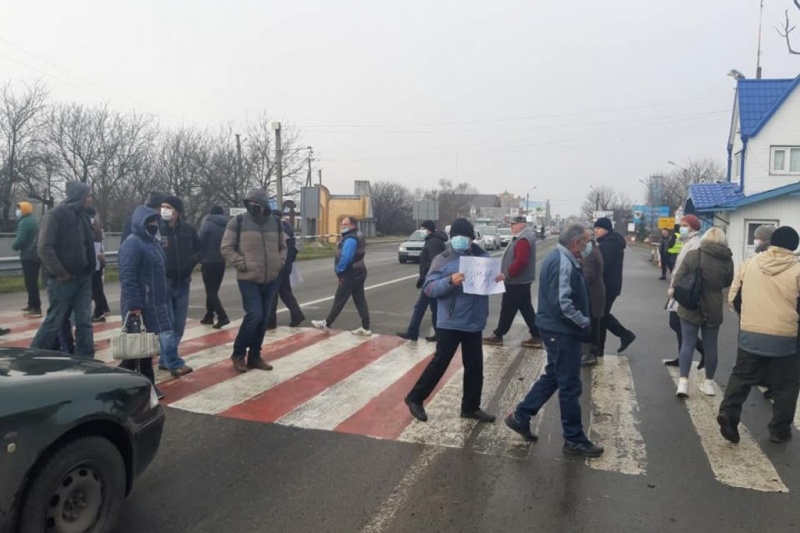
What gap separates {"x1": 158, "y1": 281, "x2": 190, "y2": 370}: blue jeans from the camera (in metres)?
6.41

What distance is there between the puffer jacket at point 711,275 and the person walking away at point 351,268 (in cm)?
479

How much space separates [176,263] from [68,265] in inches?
47.1

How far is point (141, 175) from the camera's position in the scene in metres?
42.5

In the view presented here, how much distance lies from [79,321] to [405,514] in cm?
427

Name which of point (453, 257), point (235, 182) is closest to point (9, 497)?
point (453, 257)

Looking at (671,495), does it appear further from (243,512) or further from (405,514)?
(243,512)

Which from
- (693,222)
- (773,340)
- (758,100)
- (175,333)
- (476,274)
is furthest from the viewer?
(758,100)

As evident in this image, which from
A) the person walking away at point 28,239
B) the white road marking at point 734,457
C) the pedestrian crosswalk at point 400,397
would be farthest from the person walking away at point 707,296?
the person walking away at point 28,239

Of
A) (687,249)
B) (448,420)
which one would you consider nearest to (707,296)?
(687,249)

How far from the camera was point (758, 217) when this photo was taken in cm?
2069

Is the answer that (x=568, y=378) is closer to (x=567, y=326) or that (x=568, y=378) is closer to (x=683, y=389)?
(x=567, y=326)

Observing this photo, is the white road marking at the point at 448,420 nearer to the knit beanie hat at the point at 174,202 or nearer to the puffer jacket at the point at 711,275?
the puffer jacket at the point at 711,275

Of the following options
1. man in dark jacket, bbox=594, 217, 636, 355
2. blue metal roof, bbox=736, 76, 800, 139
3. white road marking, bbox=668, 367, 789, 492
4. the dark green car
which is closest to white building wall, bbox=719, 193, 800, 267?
blue metal roof, bbox=736, 76, 800, 139

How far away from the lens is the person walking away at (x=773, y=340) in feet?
16.3
